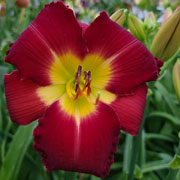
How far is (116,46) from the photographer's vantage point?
1.56ft

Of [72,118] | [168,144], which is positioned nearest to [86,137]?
[72,118]

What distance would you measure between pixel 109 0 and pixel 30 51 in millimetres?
2703

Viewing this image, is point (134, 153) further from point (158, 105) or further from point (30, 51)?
point (158, 105)

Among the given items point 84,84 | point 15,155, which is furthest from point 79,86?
point 15,155

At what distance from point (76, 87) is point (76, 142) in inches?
3.8

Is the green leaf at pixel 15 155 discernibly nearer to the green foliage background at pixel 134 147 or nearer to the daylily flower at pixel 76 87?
the green foliage background at pixel 134 147

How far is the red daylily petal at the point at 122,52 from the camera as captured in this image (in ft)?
1.53

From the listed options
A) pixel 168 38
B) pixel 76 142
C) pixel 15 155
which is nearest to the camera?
pixel 76 142

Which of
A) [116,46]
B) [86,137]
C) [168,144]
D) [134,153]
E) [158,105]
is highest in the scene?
[116,46]

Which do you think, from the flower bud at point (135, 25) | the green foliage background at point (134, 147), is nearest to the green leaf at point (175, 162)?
the green foliage background at point (134, 147)

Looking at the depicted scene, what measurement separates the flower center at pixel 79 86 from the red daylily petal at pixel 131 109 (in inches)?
2.1

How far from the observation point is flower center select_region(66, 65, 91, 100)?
18.9 inches

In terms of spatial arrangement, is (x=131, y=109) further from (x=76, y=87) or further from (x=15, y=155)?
(x=15, y=155)

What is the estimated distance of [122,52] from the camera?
477 mm
